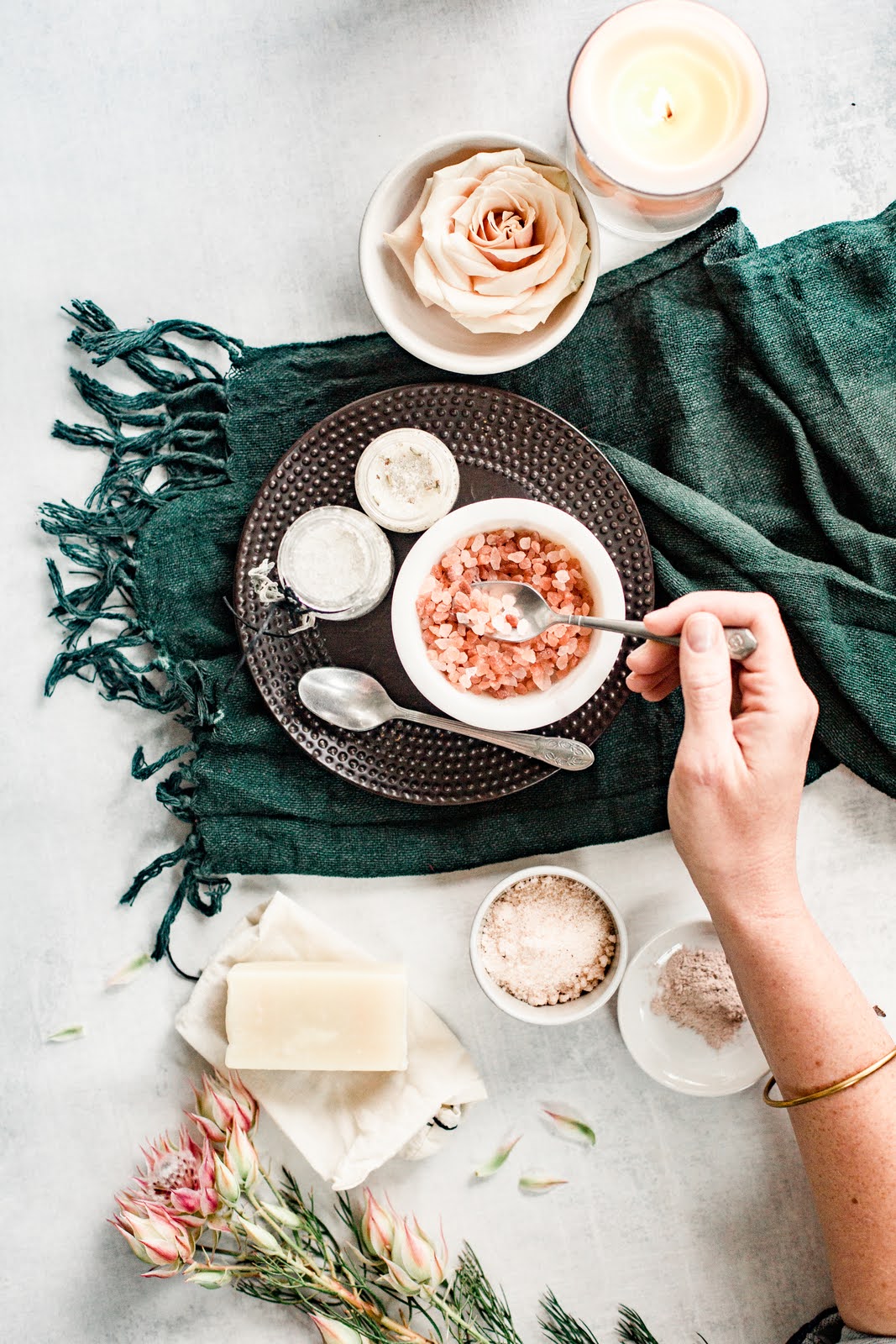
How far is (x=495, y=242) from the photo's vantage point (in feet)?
3.43

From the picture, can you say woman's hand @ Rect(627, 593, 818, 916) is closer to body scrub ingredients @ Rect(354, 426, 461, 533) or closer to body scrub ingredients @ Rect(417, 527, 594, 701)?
body scrub ingredients @ Rect(417, 527, 594, 701)

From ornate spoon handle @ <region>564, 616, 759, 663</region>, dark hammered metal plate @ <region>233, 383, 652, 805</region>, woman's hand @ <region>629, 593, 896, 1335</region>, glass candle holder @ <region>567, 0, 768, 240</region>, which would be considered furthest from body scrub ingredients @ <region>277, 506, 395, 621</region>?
glass candle holder @ <region>567, 0, 768, 240</region>

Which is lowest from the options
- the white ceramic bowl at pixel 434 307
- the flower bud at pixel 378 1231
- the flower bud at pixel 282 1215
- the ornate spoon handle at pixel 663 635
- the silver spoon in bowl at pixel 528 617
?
the flower bud at pixel 378 1231

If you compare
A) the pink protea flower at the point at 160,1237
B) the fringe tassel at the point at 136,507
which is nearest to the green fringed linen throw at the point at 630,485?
the fringe tassel at the point at 136,507

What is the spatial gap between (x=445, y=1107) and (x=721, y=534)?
0.80 metres

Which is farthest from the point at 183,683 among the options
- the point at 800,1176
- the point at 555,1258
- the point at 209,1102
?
the point at 800,1176

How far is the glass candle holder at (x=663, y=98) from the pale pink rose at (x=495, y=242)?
69mm

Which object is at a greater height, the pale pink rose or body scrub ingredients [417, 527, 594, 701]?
the pale pink rose

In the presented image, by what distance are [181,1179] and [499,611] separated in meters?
0.80

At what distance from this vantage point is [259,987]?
1134 millimetres

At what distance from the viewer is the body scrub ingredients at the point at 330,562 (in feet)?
3.68

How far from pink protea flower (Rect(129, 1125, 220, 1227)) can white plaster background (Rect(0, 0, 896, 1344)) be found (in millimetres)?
39

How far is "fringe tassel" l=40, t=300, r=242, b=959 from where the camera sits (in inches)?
47.3

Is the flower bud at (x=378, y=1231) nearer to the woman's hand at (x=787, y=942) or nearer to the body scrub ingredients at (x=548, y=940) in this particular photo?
the body scrub ingredients at (x=548, y=940)
